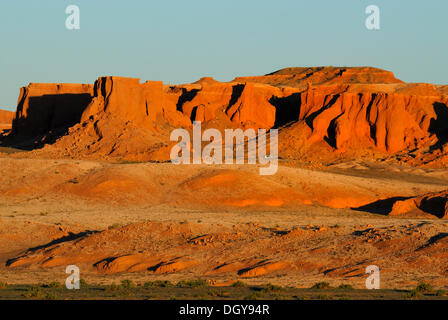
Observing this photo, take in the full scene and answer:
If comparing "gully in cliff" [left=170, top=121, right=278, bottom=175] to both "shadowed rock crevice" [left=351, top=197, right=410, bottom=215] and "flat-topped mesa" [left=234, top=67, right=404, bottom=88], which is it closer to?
"shadowed rock crevice" [left=351, top=197, right=410, bottom=215]

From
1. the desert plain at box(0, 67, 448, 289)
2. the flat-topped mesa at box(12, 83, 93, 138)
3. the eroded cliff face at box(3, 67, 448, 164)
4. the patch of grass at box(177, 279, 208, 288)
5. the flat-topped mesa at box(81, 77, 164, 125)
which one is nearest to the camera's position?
the patch of grass at box(177, 279, 208, 288)

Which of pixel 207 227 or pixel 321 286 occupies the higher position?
pixel 321 286

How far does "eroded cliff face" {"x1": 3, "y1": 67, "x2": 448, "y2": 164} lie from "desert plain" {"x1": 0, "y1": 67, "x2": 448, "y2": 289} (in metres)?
0.16

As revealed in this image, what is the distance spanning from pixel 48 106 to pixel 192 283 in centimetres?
6260

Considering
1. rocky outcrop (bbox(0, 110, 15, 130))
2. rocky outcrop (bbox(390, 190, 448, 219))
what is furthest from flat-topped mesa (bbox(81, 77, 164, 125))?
rocky outcrop (bbox(0, 110, 15, 130))

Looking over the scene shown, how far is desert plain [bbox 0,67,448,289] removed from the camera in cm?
2677

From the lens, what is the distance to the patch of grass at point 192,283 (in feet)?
73.9

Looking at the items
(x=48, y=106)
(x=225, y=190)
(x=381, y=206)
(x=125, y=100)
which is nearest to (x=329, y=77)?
(x=48, y=106)

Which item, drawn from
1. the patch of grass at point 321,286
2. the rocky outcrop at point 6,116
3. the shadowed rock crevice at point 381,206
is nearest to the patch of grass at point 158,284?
the patch of grass at point 321,286

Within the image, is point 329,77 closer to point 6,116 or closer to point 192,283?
point 6,116

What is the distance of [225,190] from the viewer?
4694 centimetres

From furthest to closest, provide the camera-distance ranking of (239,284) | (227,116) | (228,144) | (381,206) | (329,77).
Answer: (329,77), (227,116), (228,144), (381,206), (239,284)
